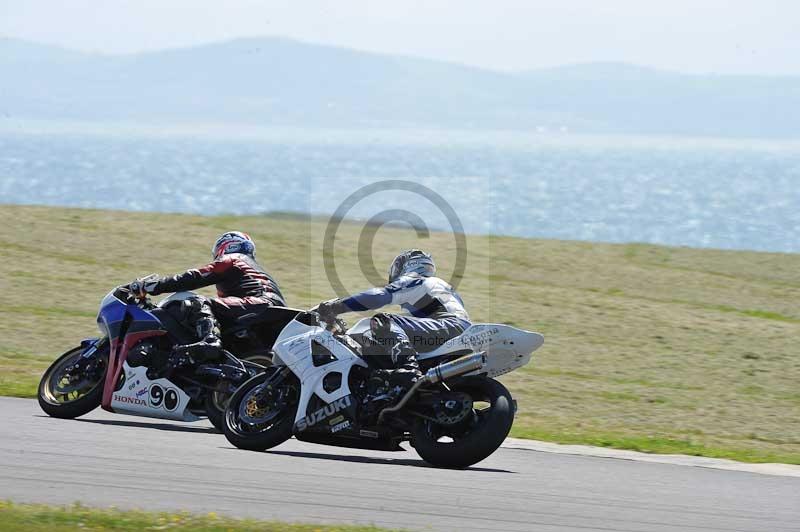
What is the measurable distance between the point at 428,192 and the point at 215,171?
418 feet

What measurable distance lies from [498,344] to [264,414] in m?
2.16

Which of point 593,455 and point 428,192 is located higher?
point 428,192

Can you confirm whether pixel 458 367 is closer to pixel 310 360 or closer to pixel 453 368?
pixel 453 368

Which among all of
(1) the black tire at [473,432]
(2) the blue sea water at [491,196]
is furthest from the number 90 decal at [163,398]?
(2) the blue sea water at [491,196]

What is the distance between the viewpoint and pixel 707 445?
13219mm

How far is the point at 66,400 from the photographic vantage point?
480 inches

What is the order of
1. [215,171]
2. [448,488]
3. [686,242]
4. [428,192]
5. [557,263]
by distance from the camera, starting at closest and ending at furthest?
[448,488], [428,192], [557,263], [686,242], [215,171]

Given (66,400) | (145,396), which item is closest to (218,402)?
(145,396)

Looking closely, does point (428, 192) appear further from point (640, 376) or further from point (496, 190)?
point (496, 190)

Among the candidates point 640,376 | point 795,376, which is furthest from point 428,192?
point 795,376

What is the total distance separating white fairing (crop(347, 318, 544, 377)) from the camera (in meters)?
9.98

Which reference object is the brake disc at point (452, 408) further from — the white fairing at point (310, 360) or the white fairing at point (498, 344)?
the white fairing at point (310, 360)

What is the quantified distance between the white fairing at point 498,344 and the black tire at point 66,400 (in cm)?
371

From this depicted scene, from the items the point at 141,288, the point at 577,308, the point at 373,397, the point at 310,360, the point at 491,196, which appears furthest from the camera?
the point at 491,196
